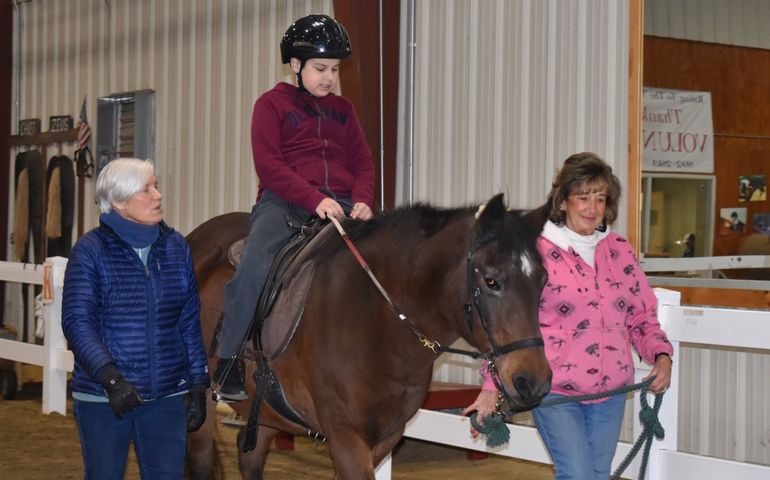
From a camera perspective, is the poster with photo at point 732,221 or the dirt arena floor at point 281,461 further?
the dirt arena floor at point 281,461

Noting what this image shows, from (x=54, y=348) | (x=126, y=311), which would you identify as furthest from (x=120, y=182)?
(x=54, y=348)

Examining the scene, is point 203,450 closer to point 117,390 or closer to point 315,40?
point 117,390

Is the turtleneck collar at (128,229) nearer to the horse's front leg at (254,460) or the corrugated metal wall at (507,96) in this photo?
the horse's front leg at (254,460)

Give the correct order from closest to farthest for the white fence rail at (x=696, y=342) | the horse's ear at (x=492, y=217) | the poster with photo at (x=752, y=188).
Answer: the horse's ear at (x=492, y=217), the white fence rail at (x=696, y=342), the poster with photo at (x=752, y=188)

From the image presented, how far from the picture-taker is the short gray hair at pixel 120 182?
345cm

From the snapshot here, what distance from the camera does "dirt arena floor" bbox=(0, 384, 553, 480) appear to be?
681 cm

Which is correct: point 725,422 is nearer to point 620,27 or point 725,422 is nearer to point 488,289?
point 620,27

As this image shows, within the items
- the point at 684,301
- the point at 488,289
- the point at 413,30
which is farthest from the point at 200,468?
the point at 413,30

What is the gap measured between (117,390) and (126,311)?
350 mm

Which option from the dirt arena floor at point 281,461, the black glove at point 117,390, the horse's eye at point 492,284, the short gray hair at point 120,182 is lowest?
the dirt arena floor at point 281,461

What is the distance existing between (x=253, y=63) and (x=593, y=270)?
710 centimetres

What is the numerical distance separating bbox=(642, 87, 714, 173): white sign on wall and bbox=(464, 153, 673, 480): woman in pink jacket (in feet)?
10.3

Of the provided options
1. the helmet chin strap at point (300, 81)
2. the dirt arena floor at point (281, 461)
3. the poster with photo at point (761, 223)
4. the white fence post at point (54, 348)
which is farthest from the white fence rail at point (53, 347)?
the poster with photo at point (761, 223)

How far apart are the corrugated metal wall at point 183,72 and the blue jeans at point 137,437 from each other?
6.12 metres
